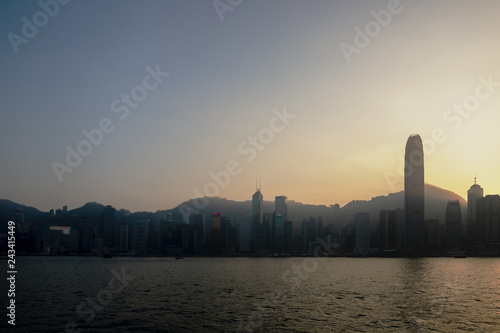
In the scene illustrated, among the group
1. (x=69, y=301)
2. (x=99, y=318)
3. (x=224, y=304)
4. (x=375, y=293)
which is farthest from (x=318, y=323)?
(x=69, y=301)

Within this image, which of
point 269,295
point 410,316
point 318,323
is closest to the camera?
point 318,323

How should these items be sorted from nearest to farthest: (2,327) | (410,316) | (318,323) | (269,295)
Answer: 1. (2,327)
2. (318,323)
3. (410,316)
4. (269,295)

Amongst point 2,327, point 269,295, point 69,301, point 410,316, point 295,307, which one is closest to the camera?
point 2,327

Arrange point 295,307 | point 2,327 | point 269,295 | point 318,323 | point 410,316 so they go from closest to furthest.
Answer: point 2,327 → point 318,323 → point 410,316 → point 295,307 → point 269,295

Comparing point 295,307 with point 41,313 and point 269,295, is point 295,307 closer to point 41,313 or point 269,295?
point 269,295

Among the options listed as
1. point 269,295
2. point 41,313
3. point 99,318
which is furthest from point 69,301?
point 269,295

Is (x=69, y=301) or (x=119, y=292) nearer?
(x=69, y=301)

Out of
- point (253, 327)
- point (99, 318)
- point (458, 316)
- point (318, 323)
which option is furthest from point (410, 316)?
point (99, 318)

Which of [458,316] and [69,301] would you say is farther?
[69,301]

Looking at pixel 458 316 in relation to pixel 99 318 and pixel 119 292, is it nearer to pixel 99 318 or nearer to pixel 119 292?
pixel 99 318
